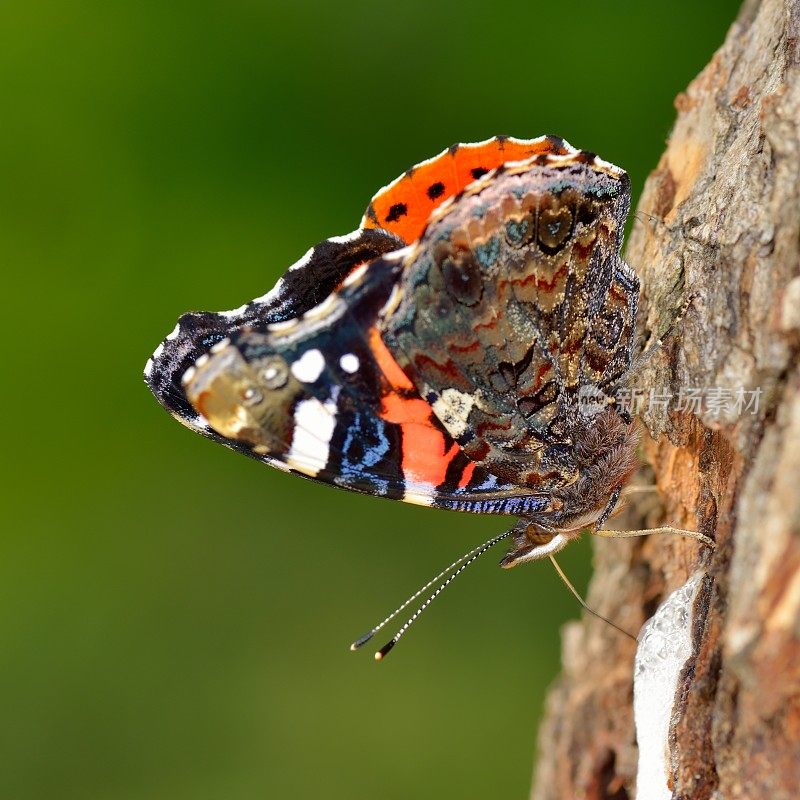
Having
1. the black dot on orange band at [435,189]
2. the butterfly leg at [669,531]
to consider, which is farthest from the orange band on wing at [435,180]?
the butterfly leg at [669,531]

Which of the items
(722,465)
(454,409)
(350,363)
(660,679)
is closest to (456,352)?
(454,409)

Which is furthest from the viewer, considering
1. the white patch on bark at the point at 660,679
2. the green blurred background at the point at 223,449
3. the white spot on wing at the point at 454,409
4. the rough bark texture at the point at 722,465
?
the green blurred background at the point at 223,449

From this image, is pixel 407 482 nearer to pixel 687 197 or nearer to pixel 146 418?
pixel 687 197

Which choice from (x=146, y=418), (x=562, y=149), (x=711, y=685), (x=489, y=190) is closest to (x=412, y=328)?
(x=489, y=190)

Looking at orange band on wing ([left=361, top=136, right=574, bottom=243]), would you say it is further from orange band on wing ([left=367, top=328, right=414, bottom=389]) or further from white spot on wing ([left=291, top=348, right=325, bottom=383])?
white spot on wing ([left=291, top=348, right=325, bottom=383])

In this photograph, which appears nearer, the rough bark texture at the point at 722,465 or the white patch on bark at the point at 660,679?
the rough bark texture at the point at 722,465

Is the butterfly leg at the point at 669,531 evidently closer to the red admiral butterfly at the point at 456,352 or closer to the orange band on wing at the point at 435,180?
the red admiral butterfly at the point at 456,352
